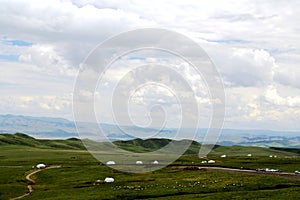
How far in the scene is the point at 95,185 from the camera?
100938 mm

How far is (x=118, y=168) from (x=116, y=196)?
4856 cm

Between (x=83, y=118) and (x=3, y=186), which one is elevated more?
(x=83, y=118)

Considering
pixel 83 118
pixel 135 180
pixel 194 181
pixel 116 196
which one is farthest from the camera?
pixel 135 180

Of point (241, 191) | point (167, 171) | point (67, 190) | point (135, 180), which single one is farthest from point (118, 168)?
point (241, 191)

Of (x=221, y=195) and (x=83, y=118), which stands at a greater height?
(x=83, y=118)

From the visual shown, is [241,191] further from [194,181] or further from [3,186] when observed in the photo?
[3,186]

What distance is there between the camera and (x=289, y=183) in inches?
3438

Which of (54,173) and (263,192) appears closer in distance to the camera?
(263,192)

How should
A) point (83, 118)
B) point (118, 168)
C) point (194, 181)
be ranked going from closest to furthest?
point (83, 118), point (194, 181), point (118, 168)

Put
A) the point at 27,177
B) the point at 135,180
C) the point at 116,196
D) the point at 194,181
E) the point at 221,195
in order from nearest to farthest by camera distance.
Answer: the point at 221,195, the point at 116,196, the point at 194,181, the point at 135,180, the point at 27,177

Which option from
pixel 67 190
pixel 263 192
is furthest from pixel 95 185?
pixel 263 192

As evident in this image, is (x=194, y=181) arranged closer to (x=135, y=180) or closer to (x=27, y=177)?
(x=135, y=180)

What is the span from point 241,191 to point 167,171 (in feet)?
145

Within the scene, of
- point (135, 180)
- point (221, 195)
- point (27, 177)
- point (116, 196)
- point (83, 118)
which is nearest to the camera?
point (221, 195)
